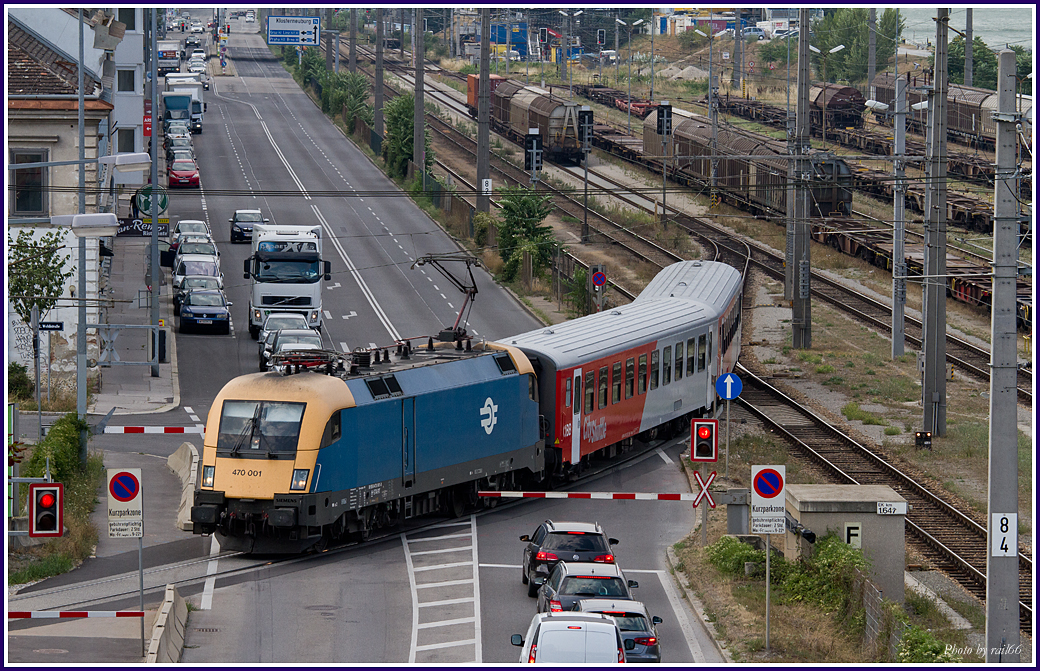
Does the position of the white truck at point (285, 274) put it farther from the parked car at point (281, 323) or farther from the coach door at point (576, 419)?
the coach door at point (576, 419)

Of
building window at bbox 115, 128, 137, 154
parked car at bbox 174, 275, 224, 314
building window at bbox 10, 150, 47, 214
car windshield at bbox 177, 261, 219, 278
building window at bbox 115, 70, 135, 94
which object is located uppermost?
building window at bbox 115, 70, 135, 94

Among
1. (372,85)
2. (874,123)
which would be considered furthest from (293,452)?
(372,85)

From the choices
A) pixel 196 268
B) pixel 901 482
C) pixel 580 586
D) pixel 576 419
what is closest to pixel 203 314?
pixel 196 268

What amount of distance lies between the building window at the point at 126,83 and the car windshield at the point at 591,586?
48.6m

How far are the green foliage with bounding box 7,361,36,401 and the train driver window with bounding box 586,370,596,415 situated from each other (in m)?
17.6

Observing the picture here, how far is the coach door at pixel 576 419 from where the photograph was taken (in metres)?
33.5

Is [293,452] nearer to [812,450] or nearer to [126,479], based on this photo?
[126,479]

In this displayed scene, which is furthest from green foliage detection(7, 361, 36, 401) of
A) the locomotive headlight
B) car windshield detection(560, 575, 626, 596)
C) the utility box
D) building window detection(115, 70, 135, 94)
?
the utility box

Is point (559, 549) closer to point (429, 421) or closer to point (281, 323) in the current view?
point (429, 421)

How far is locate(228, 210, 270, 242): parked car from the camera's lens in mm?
66938

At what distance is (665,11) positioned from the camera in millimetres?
→ 198125

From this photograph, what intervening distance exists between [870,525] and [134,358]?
29439 millimetres

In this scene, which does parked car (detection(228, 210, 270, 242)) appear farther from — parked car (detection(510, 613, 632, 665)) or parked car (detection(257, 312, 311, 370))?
parked car (detection(510, 613, 632, 665))

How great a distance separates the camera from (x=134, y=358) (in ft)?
157
